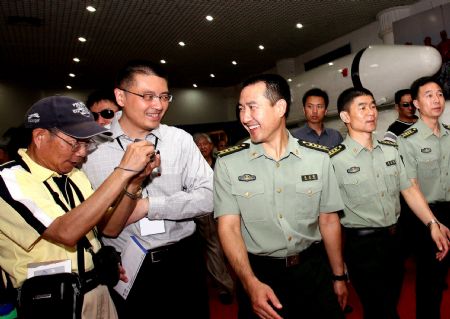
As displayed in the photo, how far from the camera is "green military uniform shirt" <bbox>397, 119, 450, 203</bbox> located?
2.72 metres

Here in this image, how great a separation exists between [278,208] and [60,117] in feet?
3.66

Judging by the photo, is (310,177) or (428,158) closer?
(310,177)

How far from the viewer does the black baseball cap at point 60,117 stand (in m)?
1.42

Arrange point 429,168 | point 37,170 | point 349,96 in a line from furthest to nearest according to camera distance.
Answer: point 429,168 < point 349,96 < point 37,170

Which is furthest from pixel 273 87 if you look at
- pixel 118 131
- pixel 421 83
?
pixel 421 83

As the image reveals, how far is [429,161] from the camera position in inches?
107

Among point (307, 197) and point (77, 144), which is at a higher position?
point (77, 144)

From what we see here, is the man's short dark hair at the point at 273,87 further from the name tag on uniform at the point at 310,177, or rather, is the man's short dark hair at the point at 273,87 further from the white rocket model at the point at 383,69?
the white rocket model at the point at 383,69

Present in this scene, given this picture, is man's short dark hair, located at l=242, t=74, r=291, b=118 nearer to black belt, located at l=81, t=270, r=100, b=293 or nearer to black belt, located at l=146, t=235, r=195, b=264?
black belt, located at l=146, t=235, r=195, b=264

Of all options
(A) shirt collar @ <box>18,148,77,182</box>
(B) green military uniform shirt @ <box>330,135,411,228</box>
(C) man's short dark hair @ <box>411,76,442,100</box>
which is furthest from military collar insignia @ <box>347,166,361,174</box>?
(A) shirt collar @ <box>18,148,77,182</box>

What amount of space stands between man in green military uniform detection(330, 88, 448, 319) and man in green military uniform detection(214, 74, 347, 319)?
516 mm

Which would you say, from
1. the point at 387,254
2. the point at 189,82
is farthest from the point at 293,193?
the point at 189,82

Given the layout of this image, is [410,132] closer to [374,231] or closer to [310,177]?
[374,231]

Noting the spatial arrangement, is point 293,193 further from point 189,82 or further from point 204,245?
point 189,82
